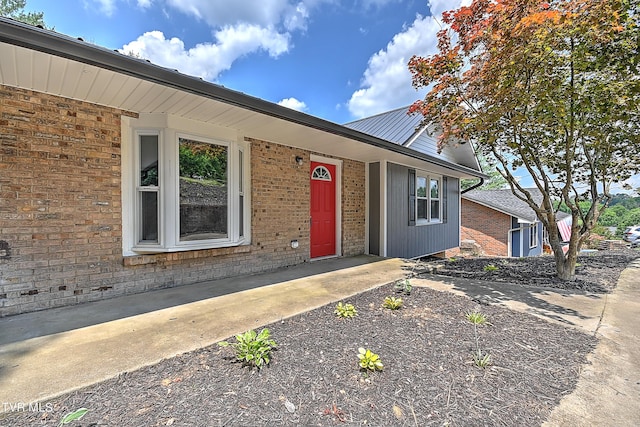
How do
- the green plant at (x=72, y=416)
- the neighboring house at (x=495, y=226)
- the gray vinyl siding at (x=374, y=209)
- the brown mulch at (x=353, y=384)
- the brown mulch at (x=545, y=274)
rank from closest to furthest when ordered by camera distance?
1. the green plant at (x=72, y=416)
2. the brown mulch at (x=353, y=384)
3. the brown mulch at (x=545, y=274)
4. the gray vinyl siding at (x=374, y=209)
5. the neighboring house at (x=495, y=226)

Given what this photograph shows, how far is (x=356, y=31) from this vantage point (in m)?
8.65

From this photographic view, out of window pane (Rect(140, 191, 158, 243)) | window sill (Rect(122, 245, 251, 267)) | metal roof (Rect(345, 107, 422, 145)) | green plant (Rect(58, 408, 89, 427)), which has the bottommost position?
green plant (Rect(58, 408, 89, 427))

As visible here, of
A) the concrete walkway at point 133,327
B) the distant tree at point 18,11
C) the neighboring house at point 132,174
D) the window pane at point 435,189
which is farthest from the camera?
the distant tree at point 18,11

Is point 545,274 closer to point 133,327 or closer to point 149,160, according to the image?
point 133,327

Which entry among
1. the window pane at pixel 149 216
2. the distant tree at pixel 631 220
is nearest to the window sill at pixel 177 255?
the window pane at pixel 149 216

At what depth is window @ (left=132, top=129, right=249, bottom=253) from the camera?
12.6 feet

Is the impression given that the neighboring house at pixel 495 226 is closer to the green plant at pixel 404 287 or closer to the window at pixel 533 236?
the window at pixel 533 236

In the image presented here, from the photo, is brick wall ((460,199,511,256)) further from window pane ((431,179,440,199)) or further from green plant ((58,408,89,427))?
green plant ((58,408,89,427))

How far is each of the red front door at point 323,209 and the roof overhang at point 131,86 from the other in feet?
4.76

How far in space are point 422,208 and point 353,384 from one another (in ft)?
25.2

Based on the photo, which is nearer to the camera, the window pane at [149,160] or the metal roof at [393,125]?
the window pane at [149,160]

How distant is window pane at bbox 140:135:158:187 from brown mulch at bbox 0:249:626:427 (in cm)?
257

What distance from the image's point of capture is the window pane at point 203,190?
4.04 meters

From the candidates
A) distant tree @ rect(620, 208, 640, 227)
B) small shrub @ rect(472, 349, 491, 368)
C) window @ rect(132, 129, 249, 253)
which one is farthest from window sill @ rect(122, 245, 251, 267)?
distant tree @ rect(620, 208, 640, 227)
